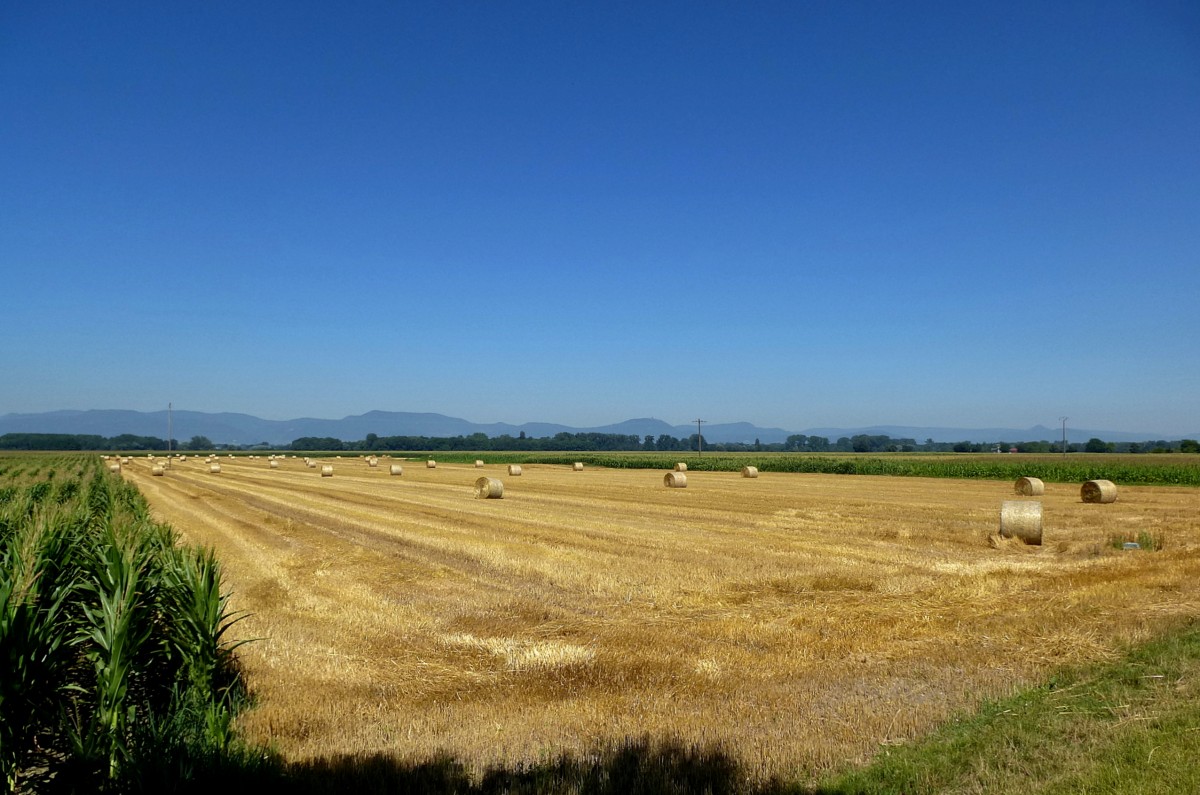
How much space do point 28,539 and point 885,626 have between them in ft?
36.3

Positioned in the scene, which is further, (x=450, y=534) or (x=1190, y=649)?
(x=450, y=534)

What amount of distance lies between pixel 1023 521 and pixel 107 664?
2075 centimetres

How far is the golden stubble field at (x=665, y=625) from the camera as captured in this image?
24.2 ft

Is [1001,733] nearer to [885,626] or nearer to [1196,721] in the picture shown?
[1196,721]

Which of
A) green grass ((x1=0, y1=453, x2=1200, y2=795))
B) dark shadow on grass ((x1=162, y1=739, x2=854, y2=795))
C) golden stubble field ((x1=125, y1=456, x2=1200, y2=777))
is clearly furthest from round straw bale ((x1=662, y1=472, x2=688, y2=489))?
dark shadow on grass ((x1=162, y1=739, x2=854, y2=795))

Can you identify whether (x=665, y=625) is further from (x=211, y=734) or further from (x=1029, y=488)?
(x=1029, y=488)

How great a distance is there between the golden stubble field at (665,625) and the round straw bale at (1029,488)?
12512mm

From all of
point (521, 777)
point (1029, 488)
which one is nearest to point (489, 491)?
point (1029, 488)

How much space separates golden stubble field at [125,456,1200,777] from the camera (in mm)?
7375

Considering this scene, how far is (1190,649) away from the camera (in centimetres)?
902

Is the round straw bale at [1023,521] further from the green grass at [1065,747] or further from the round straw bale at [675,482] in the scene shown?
the round straw bale at [675,482]

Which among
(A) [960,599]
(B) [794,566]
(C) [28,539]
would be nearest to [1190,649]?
(A) [960,599]

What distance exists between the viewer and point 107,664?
646 centimetres

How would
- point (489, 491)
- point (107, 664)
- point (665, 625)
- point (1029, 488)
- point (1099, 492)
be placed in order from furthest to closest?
point (1029, 488)
point (489, 491)
point (1099, 492)
point (665, 625)
point (107, 664)
